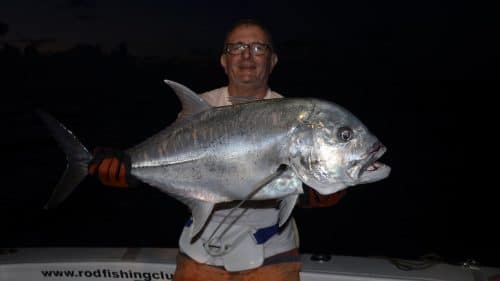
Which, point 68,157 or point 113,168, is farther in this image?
point 68,157

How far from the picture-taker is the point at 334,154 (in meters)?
2.55

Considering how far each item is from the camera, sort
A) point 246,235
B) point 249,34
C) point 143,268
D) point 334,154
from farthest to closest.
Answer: point 143,268, point 249,34, point 246,235, point 334,154

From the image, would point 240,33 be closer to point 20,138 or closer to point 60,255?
point 60,255

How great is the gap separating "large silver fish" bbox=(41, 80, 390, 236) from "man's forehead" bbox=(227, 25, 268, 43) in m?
0.83

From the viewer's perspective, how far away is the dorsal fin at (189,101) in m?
2.78

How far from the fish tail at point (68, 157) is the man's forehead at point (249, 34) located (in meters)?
1.35

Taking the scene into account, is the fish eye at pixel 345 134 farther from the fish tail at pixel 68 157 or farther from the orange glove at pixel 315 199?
the fish tail at pixel 68 157

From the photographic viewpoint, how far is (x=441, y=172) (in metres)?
20.8

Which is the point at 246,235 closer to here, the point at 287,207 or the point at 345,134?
the point at 287,207

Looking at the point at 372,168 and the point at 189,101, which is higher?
the point at 189,101

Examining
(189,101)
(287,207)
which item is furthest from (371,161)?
(189,101)

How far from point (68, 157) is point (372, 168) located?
1951 millimetres

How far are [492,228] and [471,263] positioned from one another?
1064 cm

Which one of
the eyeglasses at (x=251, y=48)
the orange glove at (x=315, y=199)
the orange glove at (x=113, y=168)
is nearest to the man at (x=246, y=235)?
the eyeglasses at (x=251, y=48)
